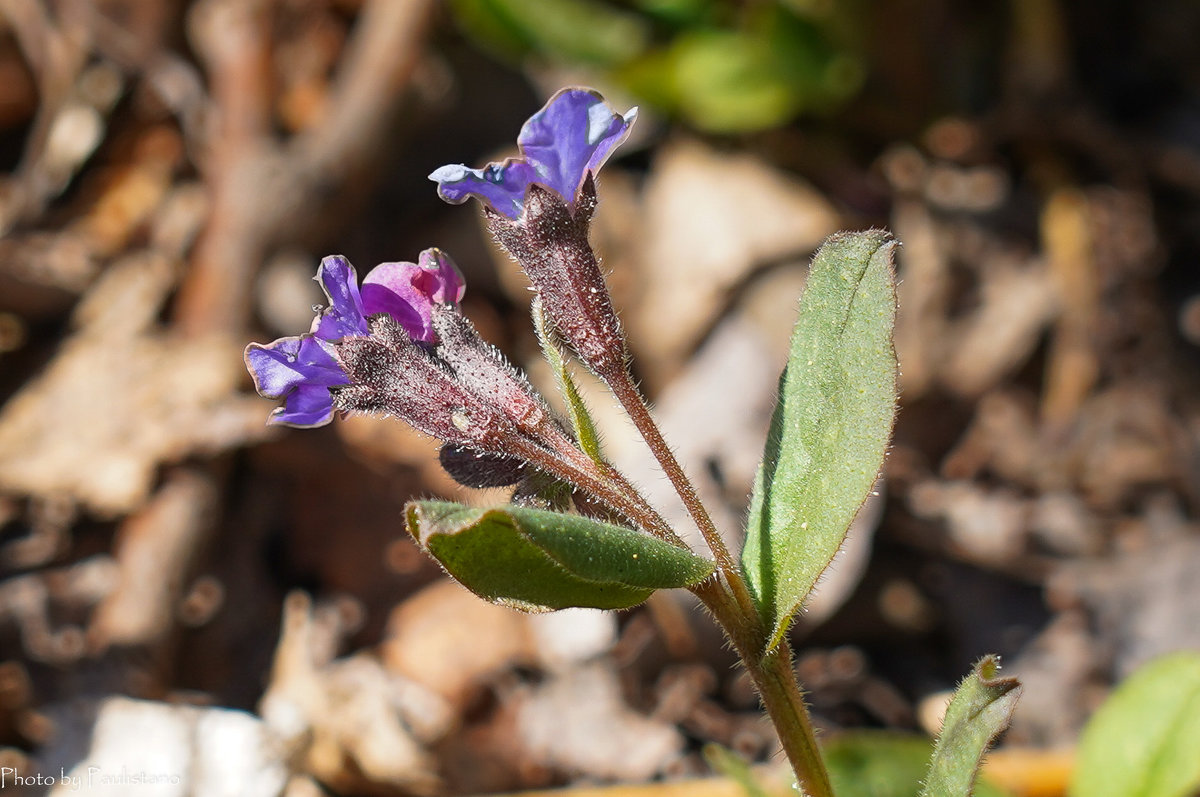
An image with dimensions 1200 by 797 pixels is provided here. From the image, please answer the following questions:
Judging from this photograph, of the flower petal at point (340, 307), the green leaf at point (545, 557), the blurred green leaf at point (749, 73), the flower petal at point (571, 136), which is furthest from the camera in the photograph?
the blurred green leaf at point (749, 73)

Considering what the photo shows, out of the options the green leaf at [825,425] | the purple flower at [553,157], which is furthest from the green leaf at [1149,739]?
the purple flower at [553,157]

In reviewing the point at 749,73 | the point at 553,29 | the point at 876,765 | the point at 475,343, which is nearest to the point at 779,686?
the point at 475,343

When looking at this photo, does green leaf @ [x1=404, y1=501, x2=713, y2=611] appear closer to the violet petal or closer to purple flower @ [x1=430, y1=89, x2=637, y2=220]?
the violet petal

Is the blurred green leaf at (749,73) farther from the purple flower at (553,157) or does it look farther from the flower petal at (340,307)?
the flower petal at (340,307)

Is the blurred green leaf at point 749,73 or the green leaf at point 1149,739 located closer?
the green leaf at point 1149,739

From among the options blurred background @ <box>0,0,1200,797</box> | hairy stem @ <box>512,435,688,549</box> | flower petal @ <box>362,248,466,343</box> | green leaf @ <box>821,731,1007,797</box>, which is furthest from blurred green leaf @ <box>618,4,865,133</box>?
hairy stem @ <box>512,435,688,549</box>

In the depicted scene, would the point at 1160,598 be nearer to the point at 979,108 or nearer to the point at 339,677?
the point at 979,108

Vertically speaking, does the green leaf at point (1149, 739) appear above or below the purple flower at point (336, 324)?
below
